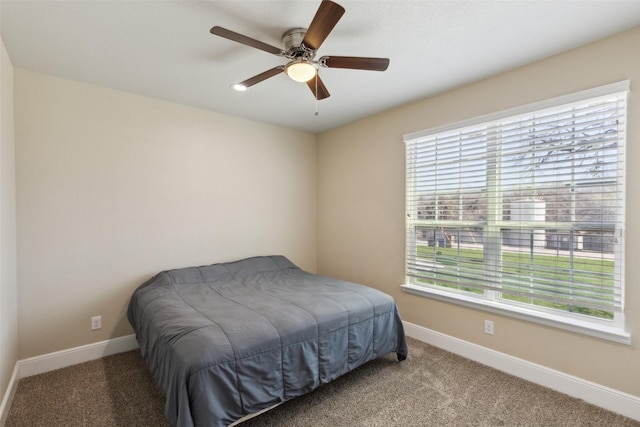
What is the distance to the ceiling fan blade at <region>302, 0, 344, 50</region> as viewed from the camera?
Result: 133 centimetres

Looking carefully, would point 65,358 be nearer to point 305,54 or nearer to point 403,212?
point 305,54

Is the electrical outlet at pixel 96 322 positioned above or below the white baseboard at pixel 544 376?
above

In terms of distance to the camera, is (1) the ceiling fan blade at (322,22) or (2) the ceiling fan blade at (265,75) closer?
(1) the ceiling fan blade at (322,22)

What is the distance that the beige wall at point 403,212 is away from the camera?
1854 millimetres

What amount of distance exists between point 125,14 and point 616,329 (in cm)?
358

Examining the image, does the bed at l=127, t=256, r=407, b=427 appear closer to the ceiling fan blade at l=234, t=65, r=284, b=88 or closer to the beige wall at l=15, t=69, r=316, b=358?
the beige wall at l=15, t=69, r=316, b=358

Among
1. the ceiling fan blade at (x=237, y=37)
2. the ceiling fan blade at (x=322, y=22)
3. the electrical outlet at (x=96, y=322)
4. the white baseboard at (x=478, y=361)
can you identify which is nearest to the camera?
the ceiling fan blade at (x=322, y=22)

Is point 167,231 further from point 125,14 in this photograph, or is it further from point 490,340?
point 490,340

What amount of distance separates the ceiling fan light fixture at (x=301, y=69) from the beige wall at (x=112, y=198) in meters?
1.78

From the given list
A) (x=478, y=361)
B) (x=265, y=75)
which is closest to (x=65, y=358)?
(x=265, y=75)

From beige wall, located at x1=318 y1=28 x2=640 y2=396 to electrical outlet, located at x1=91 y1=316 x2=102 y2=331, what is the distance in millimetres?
2509

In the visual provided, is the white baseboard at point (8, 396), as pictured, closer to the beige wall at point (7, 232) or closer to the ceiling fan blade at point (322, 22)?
the beige wall at point (7, 232)

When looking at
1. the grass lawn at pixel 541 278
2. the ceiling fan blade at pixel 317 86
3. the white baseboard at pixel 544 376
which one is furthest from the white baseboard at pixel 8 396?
the grass lawn at pixel 541 278

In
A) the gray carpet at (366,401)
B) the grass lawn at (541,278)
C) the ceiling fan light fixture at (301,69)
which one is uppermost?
the ceiling fan light fixture at (301,69)
